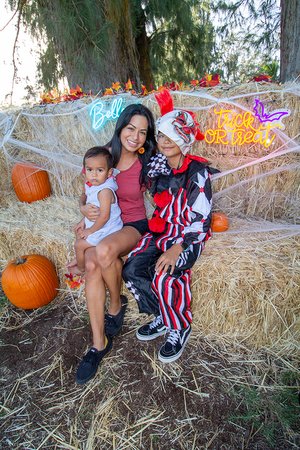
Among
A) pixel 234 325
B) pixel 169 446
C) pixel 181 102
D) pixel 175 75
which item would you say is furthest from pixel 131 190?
pixel 175 75

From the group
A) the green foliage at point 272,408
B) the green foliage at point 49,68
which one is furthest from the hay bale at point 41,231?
the green foliage at point 49,68

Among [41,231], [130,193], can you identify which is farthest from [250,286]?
[41,231]

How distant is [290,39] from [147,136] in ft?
8.56

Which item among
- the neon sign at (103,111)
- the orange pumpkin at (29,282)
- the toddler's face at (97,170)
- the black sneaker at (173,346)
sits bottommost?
the black sneaker at (173,346)

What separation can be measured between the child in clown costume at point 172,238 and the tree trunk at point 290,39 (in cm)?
230

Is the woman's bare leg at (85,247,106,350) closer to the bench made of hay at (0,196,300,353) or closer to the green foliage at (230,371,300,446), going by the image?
the bench made of hay at (0,196,300,353)

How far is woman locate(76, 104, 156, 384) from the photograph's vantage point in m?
2.11

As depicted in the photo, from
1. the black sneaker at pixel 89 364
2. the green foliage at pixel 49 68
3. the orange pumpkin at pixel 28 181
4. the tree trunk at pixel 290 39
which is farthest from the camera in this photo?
the green foliage at pixel 49 68

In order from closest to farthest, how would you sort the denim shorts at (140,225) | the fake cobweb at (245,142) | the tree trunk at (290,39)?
the denim shorts at (140,225), the fake cobweb at (245,142), the tree trunk at (290,39)

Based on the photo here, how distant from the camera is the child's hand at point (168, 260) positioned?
2.05 meters

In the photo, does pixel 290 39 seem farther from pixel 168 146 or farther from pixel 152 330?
pixel 152 330

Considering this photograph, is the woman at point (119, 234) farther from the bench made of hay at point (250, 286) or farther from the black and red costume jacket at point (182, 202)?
the bench made of hay at point (250, 286)

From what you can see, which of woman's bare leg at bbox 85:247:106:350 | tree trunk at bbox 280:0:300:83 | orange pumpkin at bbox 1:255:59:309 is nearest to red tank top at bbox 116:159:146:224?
woman's bare leg at bbox 85:247:106:350

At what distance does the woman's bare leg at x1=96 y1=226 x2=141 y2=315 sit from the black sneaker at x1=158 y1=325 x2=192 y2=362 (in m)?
0.47
